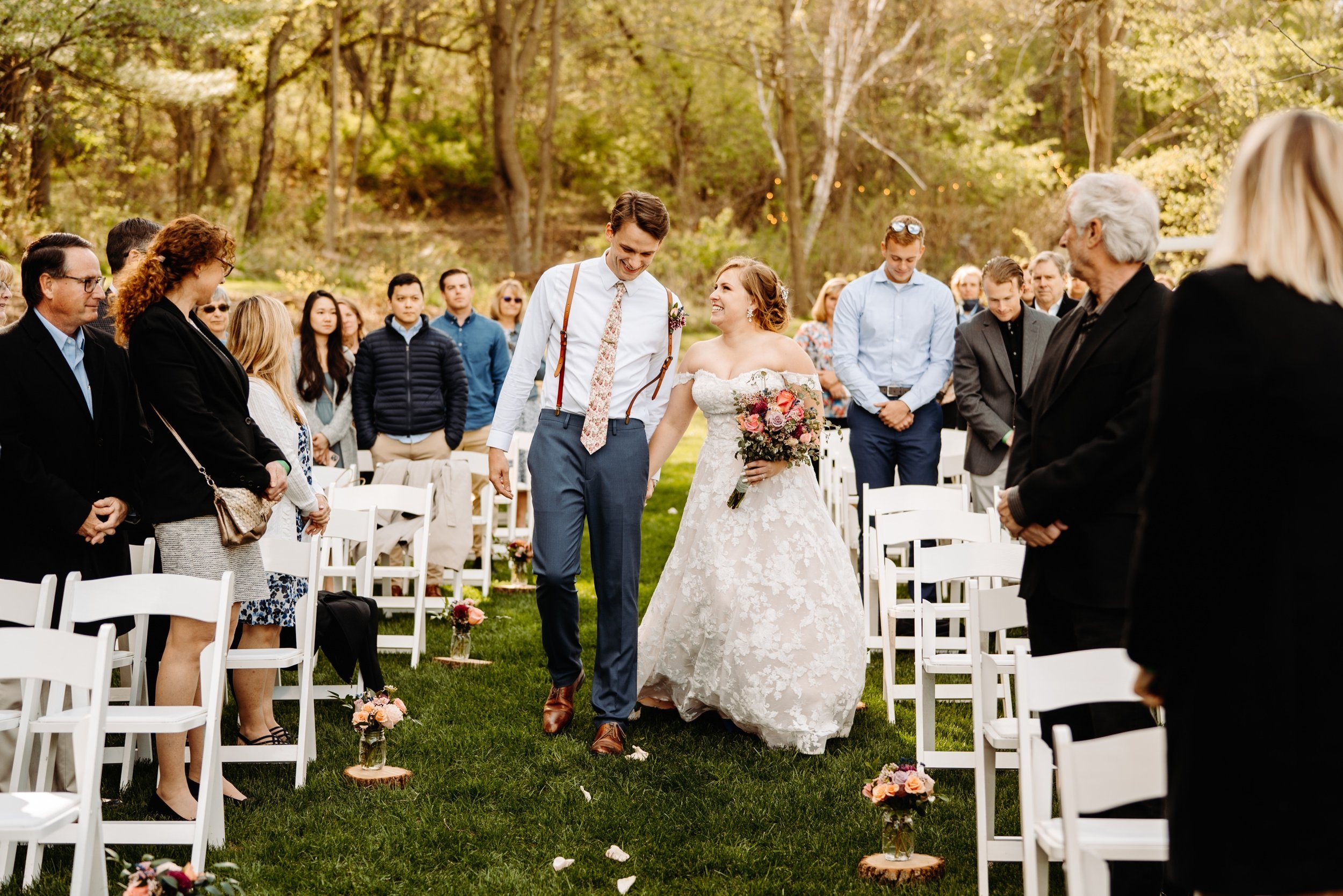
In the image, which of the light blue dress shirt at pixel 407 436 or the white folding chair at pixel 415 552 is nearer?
the white folding chair at pixel 415 552

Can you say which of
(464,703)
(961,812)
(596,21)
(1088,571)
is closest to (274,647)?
(464,703)

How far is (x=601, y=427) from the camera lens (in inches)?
221

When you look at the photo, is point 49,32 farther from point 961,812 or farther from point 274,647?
point 961,812

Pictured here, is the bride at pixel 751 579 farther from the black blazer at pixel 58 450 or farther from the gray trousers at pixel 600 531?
the black blazer at pixel 58 450

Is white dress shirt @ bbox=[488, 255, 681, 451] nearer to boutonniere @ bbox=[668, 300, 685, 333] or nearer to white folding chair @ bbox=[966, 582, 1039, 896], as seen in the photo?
boutonniere @ bbox=[668, 300, 685, 333]

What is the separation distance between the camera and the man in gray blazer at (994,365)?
25.9 feet

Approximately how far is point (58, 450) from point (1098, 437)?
3.85 m

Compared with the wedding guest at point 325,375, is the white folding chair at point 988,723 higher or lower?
lower

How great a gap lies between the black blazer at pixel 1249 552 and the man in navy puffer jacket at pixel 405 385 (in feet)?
23.8

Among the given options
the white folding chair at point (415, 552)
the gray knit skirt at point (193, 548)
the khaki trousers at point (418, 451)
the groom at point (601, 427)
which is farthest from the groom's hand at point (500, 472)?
the khaki trousers at point (418, 451)

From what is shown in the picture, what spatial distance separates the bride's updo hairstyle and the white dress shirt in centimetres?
48

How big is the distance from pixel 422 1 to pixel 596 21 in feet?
15.0

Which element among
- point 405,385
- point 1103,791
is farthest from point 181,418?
point 405,385

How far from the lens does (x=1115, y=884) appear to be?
360 cm
